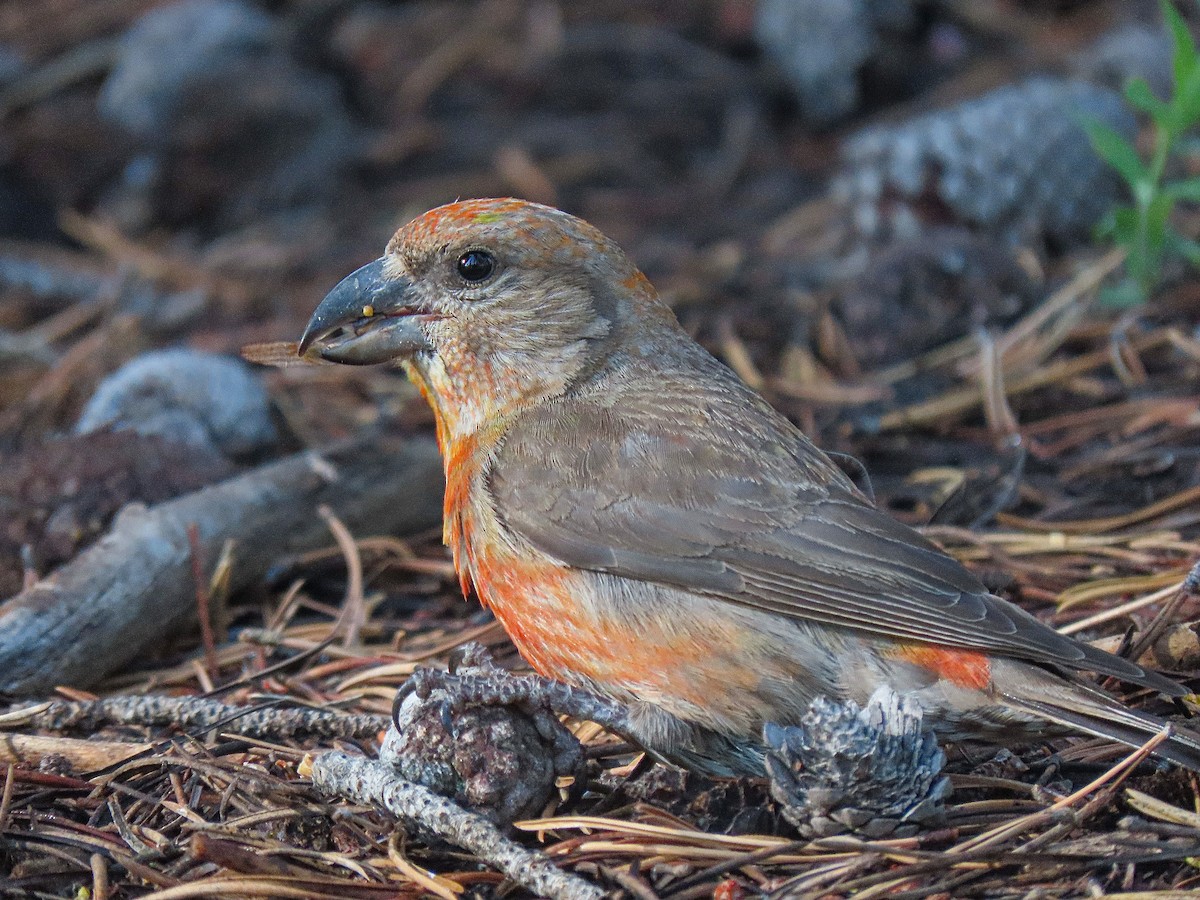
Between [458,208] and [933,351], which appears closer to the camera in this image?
[458,208]

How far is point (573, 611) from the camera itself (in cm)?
300

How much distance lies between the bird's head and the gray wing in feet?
0.51

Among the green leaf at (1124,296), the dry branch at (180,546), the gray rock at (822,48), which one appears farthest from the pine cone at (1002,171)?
the dry branch at (180,546)

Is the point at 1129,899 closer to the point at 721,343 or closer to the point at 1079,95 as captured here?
the point at 721,343

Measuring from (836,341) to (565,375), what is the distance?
85.6 inches

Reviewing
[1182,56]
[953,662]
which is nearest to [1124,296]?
[1182,56]

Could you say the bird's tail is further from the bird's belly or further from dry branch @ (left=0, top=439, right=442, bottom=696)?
dry branch @ (left=0, top=439, right=442, bottom=696)

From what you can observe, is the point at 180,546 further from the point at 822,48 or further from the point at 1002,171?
the point at 822,48

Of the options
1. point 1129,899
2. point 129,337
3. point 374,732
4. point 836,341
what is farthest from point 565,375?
point 129,337

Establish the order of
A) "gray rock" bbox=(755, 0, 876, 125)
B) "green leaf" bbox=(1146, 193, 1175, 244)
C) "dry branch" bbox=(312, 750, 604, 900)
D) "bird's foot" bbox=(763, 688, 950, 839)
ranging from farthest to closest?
"gray rock" bbox=(755, 0, 876, 125), "green leaf" bbox=(1146, 193, 1175, 244), "bird's foot" bbox=(763, 688, 950, 839), "dry branch" bbox=(312, 750, 604, 900)

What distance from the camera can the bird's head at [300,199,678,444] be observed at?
11.2ft

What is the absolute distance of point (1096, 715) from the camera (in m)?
2.64

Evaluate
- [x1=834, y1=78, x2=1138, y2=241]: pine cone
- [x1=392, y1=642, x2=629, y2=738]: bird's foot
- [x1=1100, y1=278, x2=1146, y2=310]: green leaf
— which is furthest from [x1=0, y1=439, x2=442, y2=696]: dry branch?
[x1=834, y1=78, x2=1138, y2=241]: pine cone

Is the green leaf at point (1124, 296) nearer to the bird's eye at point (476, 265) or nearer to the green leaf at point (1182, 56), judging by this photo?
the green leaf at point (1182, 56)
